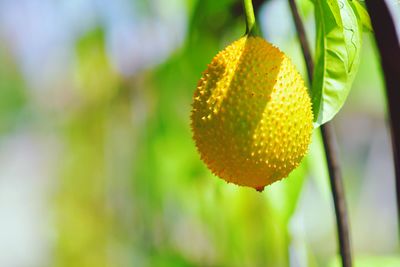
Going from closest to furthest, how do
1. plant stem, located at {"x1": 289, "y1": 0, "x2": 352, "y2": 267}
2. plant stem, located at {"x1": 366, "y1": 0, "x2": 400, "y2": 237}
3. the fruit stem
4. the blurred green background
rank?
1. plant stem, located at {"x1": 366, "y1": 0, "x2": 400, "y2": 237}
2. the fruit stem
3. plant stem, located at {"x1": 289, "y1": 0, "x2": 352, "y2": 267}
4. the blurred green background

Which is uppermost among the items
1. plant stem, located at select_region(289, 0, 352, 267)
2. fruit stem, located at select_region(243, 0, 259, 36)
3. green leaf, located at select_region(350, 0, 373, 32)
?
fruit stem, located at select_region(243, 0, 259, 36)

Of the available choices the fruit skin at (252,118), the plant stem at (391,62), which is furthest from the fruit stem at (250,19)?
the plant stem at (391,62)

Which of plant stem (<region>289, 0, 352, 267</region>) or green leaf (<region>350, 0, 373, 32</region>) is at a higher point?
green leaf (<region>350, 0, 373, 32</region>)

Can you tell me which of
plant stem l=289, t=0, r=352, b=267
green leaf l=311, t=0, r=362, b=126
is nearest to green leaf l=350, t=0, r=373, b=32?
green leaf l=311, t=0, r=362, b=126

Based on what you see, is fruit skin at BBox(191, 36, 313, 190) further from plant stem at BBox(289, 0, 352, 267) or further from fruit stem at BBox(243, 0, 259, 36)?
plant stem at BBox(289, 0, 352, 267)

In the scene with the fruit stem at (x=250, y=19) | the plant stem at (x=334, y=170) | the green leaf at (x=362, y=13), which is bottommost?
the plant stem at (x=334, y=170)

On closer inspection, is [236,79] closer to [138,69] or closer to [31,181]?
[138,69]

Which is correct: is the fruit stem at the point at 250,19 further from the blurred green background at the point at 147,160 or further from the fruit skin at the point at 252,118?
the blurred green background at the point at 147,160
